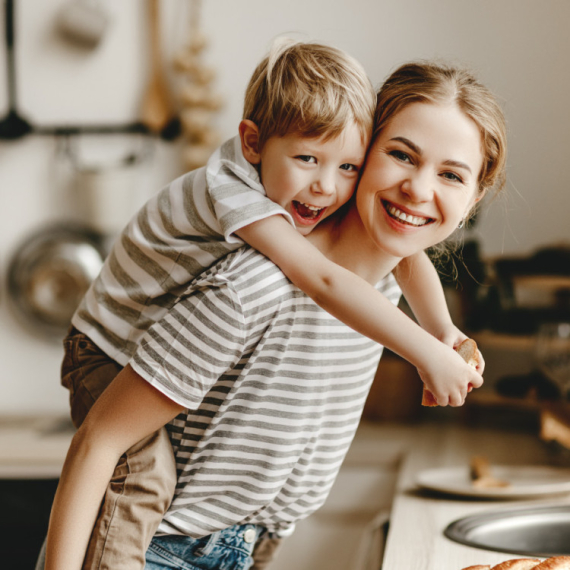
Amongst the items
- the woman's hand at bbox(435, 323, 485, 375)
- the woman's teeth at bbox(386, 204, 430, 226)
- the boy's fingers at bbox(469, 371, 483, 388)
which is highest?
the woman's teeth at bbox(386, 204, 430, 226)

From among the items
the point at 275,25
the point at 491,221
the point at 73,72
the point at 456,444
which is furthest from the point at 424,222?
the point at 73,72

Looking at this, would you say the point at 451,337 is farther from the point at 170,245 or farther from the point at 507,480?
the point at 507,480

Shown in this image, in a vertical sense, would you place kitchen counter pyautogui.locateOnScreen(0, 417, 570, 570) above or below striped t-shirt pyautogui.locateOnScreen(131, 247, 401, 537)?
below

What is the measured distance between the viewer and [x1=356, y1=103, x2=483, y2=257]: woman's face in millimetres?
612

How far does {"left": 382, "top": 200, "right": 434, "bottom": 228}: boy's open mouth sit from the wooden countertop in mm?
473

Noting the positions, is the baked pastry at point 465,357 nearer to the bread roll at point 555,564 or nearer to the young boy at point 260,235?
the young boy at point 260,235

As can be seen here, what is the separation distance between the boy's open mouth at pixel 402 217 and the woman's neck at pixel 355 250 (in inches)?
1.5

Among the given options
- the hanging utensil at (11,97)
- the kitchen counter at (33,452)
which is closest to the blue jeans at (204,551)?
the kitchen counter at (33,452)

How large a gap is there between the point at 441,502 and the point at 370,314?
0.75m

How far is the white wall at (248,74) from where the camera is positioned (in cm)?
193

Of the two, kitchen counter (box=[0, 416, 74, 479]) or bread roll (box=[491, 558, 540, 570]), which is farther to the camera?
kitchen counter (box=[0, 416, 74, 479])

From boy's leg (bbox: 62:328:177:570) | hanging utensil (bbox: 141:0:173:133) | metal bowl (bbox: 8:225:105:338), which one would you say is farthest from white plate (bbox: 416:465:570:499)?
hanging utensil (bbox: 141:0:173:133)

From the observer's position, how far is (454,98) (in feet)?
2.06

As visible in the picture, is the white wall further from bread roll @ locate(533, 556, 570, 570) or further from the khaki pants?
the khaki pants
